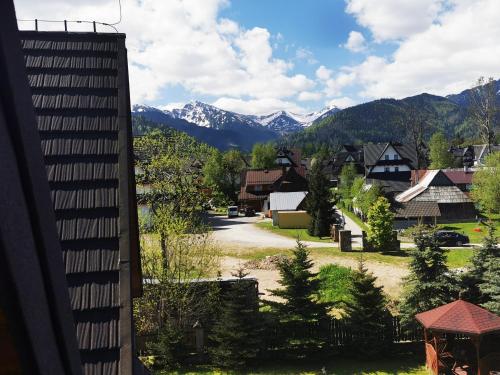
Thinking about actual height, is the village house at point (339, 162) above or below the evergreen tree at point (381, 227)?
above

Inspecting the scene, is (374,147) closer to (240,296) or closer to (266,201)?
(266,201)

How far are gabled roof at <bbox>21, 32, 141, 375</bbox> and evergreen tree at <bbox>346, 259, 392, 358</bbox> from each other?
39.7 feet

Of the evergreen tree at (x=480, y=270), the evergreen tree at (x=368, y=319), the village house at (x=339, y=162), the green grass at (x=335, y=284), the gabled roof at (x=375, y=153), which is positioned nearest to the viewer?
the evergreen tree at (x=368, y=319)

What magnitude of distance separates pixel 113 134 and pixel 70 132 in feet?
1.42

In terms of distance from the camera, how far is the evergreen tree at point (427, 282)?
15016 mm

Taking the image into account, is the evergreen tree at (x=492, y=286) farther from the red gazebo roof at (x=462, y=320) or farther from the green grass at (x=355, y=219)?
the green grass at (x=355, y=219)

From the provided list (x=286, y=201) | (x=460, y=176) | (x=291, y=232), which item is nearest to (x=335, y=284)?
(x=291, y=232)

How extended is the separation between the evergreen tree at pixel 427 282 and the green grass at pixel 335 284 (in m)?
4.62

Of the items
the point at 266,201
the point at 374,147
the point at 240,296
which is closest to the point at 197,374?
the point at 240,296

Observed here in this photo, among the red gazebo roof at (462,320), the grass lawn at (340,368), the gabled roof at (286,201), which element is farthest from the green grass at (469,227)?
the red gazebo roof at (462,320)

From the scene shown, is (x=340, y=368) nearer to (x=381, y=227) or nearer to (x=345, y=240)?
(x=345, y=240)

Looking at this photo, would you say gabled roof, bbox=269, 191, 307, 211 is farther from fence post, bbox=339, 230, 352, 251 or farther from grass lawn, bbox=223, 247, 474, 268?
fence post, bbox=339, 230, 352, 251

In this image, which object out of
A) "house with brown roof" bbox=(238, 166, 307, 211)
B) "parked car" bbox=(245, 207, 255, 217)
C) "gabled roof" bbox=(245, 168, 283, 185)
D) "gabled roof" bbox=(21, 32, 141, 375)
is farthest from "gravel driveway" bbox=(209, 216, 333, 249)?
"gabled roof" bbox=(21, 32, 141, 375)

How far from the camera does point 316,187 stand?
36.0 metres
